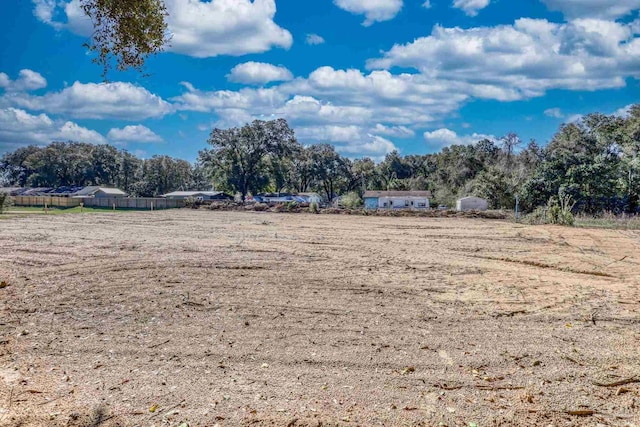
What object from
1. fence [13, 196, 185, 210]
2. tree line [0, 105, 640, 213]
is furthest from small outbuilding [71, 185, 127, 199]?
fence [13, 196, 185, 210]

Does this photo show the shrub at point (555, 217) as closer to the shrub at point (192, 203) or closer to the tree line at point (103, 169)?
the shrub at point (192, 203)

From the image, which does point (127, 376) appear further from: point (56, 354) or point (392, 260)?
point (392, 260)

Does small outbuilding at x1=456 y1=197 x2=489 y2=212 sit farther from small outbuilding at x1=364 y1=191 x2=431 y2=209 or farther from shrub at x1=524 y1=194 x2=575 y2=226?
shrub at x1=524 y1=194 x2=575 y2=226

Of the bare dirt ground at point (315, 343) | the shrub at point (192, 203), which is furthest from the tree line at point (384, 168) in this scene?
the bare dirt ground at point (315, 343)

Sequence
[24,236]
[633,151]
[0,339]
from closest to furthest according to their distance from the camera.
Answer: [0,339]
[24,236]
[633,151]

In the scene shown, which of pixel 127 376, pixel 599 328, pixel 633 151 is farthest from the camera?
pixel 633 151

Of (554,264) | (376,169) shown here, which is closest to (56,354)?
(554,264)

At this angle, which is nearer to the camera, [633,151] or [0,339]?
[0,339]

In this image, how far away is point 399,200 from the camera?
5462 centimetres

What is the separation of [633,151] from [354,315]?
3484cm

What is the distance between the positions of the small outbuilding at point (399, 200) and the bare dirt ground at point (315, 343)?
138 ft

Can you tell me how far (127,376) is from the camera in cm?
483

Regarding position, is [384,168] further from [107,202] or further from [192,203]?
[107,202]

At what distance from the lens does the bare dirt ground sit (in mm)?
4137
